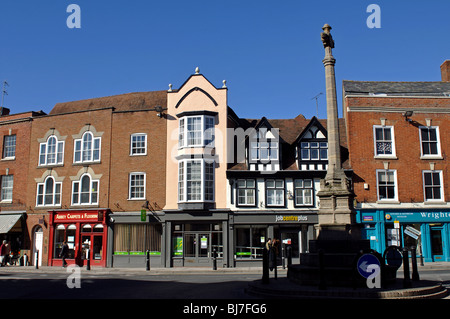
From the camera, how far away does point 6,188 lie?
103 feet

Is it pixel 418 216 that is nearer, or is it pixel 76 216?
pixel 418 216

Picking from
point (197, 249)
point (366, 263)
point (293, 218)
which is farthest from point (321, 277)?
point (197, 249)

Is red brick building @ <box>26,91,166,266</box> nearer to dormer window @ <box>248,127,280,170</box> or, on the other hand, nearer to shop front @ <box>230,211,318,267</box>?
shop front @ <box>230,211,318,267</box>

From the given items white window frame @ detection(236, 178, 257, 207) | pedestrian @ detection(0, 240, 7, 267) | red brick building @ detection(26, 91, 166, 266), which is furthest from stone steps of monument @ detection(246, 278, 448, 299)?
pedestrian @ detection(0, 240, 7, 267)

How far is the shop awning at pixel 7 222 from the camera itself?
2900 centimetres

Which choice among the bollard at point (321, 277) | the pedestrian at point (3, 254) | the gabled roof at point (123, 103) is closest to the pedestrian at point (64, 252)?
the pedestrian at point (3, 254)

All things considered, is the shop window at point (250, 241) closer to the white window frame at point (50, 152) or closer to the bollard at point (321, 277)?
the white window frame at point (50, 152)

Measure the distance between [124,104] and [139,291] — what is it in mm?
21036

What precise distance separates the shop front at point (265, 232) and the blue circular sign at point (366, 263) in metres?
15.2

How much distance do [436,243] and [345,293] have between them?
18.7 metres

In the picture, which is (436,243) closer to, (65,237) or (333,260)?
(333,260)

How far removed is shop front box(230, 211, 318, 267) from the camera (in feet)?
87.1

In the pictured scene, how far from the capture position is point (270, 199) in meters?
27.1

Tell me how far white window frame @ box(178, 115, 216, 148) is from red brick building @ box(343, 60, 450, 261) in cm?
883
